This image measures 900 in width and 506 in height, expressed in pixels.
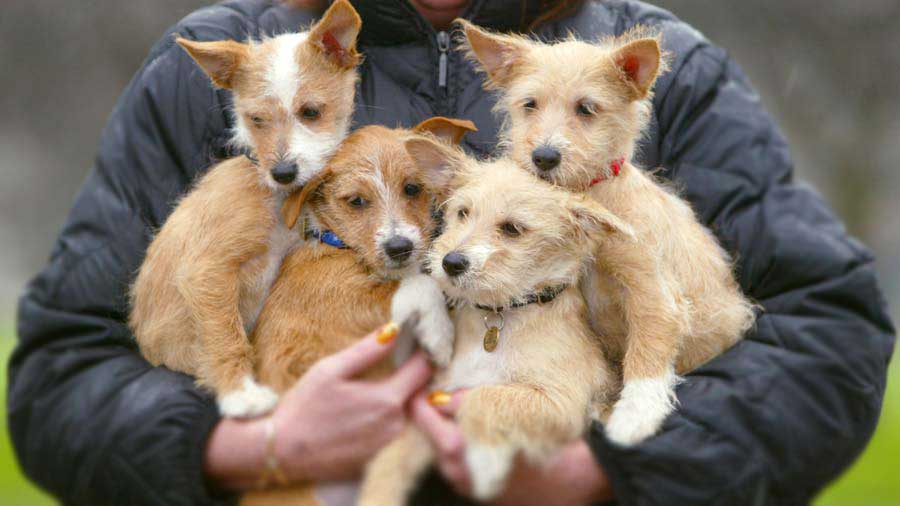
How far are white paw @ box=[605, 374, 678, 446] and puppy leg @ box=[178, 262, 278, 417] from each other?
1056 mm

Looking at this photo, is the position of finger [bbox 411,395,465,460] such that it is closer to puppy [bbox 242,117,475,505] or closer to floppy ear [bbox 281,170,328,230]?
puppy [bbox 242,117,475,505]

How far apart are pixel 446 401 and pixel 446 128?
3.03 feet

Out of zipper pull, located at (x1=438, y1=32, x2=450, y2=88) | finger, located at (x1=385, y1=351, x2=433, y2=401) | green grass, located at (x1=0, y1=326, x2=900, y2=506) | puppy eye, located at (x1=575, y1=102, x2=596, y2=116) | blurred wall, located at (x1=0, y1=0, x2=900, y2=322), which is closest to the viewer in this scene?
finger, located at (x1=385, y1=351, x2=433, y2=401)

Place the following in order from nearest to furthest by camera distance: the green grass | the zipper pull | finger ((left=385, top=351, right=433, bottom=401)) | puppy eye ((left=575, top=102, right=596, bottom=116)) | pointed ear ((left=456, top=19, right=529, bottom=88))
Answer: finger ((left=385, top=351, right=433, bottom=401)) → puppy eye ((left=575, top=102, right=596, bottom=116)) → pointed ear ((left=456, top=19, right=529, bottom=88)) → the zipper pull → the green grass

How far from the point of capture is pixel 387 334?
108 inches

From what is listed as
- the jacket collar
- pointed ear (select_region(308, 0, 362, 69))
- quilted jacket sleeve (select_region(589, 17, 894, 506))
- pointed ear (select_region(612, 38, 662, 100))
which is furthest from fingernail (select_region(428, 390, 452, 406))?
the jacket collar

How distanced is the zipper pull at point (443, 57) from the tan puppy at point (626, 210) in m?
0.29

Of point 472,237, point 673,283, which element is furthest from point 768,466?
point 472,237

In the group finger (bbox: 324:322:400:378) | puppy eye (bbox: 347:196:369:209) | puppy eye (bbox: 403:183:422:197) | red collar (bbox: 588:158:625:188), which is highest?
red collar (bbox: 588:158:625:188)

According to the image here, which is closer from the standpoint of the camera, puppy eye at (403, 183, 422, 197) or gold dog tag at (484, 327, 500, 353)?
A: gold dog tag at (484, 327, 500, 353)

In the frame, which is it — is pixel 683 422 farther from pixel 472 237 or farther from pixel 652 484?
pixel 472 237

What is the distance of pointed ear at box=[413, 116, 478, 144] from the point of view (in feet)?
9.84

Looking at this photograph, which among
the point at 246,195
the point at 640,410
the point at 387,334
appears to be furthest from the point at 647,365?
the point at 246,195

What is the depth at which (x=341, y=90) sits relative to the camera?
327 centimetres
